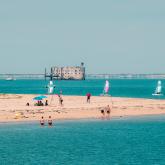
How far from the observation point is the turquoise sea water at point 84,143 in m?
44.8

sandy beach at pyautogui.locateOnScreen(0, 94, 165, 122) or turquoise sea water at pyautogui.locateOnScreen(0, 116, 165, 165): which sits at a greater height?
sandy beach at pyautogui.locateOnScreen(0, 94, 165, 122)

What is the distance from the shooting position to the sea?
44.7 m

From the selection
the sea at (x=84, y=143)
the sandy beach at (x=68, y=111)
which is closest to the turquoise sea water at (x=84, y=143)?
the sea at (x=84, y=143)

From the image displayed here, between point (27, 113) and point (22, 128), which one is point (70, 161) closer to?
point (22, 128)

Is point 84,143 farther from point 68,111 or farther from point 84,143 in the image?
point 68,111

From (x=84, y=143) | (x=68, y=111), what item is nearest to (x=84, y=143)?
(x=84, y=143)

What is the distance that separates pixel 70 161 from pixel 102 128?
67.0 feet

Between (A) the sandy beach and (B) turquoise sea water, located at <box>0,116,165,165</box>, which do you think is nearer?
(B) turquoise sea water, located at <box>0,116,165,165</box>

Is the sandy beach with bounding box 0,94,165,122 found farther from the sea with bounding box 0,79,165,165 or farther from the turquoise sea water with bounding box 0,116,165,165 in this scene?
the turquoise sea water with bounding box 0,116,165,165

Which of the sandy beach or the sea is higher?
the sandy beach

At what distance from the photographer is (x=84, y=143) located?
172ft

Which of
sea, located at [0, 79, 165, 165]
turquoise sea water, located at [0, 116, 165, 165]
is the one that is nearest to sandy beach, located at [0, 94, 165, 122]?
sea, located at [0, 79, 165, 165]

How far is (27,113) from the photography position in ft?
255

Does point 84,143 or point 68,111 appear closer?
point 84,143
